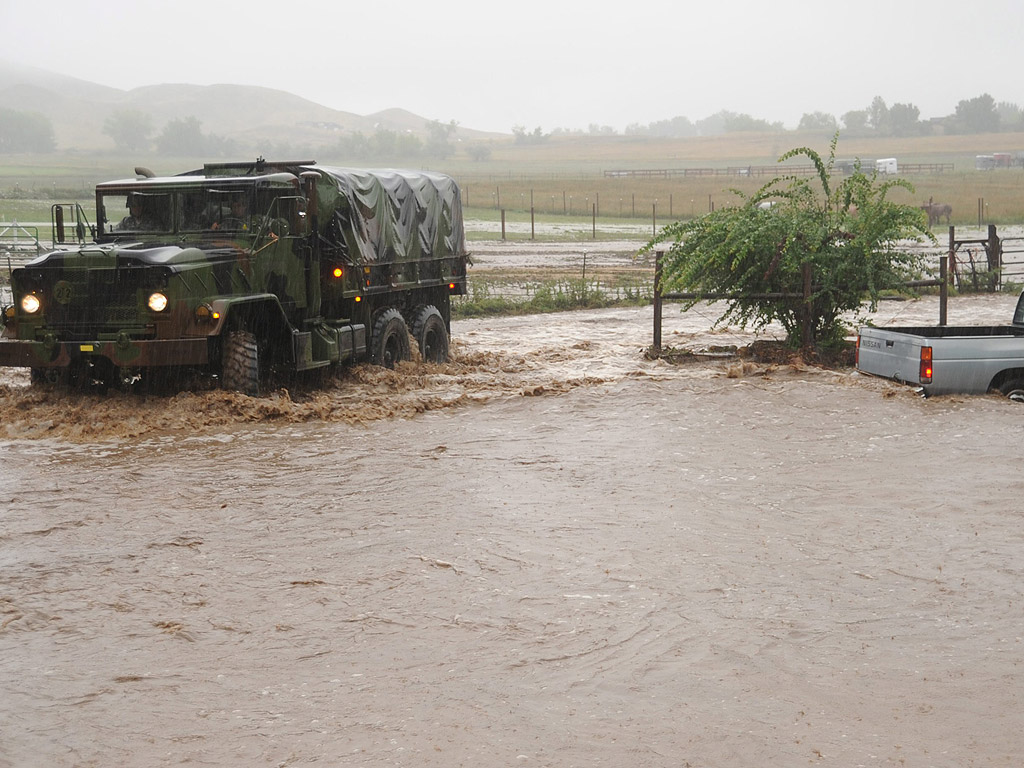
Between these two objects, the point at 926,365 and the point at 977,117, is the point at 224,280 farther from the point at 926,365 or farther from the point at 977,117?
the point at 977,117

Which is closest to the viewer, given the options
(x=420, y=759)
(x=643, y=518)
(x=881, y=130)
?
(x=420, y=759)

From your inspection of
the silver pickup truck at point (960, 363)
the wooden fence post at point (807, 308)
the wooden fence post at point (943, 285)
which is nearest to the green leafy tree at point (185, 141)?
the wooden fence post at point (943, 285)

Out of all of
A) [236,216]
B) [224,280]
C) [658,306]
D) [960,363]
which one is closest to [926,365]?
[960,363]

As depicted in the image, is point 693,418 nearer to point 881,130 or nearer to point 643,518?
point 643,518

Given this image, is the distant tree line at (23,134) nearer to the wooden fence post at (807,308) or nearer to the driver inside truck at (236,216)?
the wooden fence post at (807,308)

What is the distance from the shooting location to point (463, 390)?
1486cm

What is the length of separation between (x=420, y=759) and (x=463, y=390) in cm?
995

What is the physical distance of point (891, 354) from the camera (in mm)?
12977

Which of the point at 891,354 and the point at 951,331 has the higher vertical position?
the point at 951,331

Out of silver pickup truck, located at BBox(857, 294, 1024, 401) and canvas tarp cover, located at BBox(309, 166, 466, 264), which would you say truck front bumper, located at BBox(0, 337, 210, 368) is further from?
silver pickup truck, located at BBox(857, 294, 1024, 401)

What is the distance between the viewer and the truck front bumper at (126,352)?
1180 cm

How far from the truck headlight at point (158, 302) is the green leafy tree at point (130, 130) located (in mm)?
184461

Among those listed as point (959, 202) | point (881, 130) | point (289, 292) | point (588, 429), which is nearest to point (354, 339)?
point (289, 292)

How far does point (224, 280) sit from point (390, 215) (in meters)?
3.37
